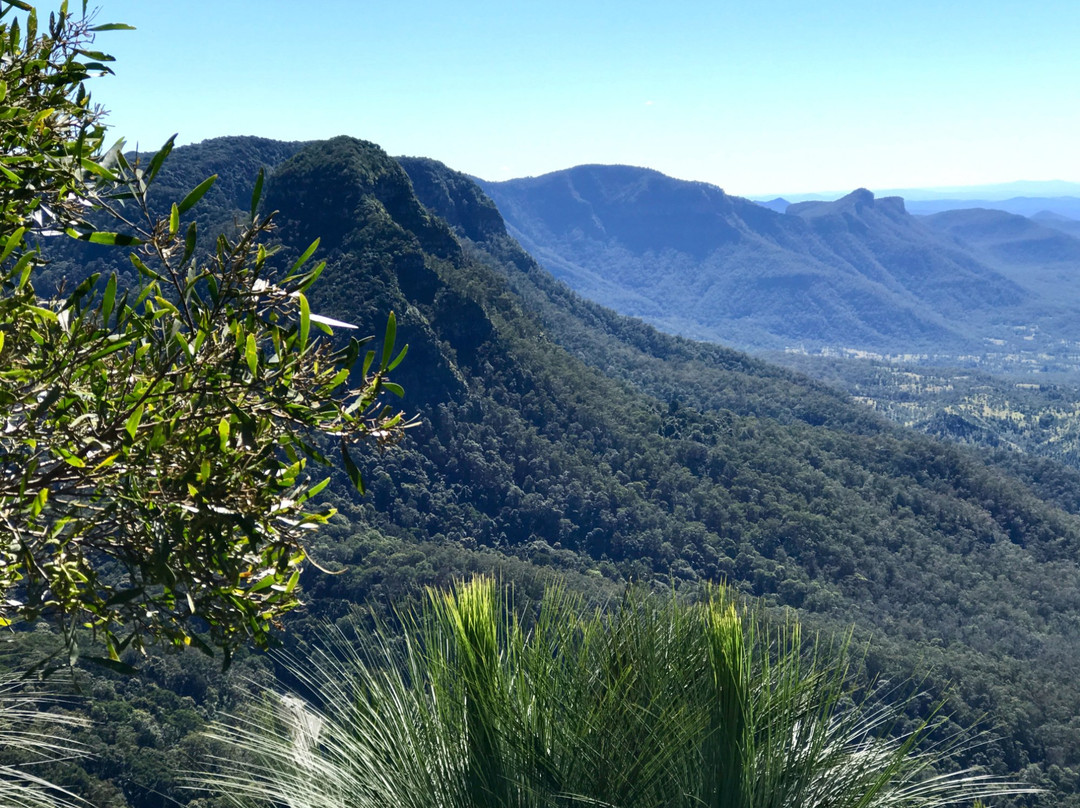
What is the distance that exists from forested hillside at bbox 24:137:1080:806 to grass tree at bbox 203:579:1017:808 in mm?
Answer: 30100

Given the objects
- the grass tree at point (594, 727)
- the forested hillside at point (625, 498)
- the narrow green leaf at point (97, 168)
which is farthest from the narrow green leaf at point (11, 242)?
the forested hillside at point (625, 498)

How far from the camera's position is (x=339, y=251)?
5684 cm

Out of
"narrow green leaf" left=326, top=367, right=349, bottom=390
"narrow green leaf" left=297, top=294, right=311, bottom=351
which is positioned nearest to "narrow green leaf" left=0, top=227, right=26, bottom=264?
"narrow green leaf" left=297, top=294, right=311, bottom=351

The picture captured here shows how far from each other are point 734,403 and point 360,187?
3841 cm

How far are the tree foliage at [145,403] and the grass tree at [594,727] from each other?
0.92 metres

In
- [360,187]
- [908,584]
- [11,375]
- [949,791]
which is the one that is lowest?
[908,584]

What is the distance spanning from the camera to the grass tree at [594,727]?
9.53 ft

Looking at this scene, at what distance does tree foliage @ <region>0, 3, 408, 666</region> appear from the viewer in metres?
2.05

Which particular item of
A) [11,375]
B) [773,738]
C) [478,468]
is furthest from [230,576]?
[478,468]

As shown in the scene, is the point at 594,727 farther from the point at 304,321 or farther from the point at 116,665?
the point at 304,321

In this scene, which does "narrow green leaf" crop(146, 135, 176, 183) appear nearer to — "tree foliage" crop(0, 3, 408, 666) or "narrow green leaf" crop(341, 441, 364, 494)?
"tree foliage" crop(0, 3, 408, 666)

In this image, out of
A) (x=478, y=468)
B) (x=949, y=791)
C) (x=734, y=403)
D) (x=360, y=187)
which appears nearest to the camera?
(x=949, y=791)

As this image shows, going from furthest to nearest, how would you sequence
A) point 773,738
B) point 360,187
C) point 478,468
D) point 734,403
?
point 734,403 → point 360,187 → point 478,468 → point 773,738

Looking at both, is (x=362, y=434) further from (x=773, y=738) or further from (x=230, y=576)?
(x=773, y=738)
